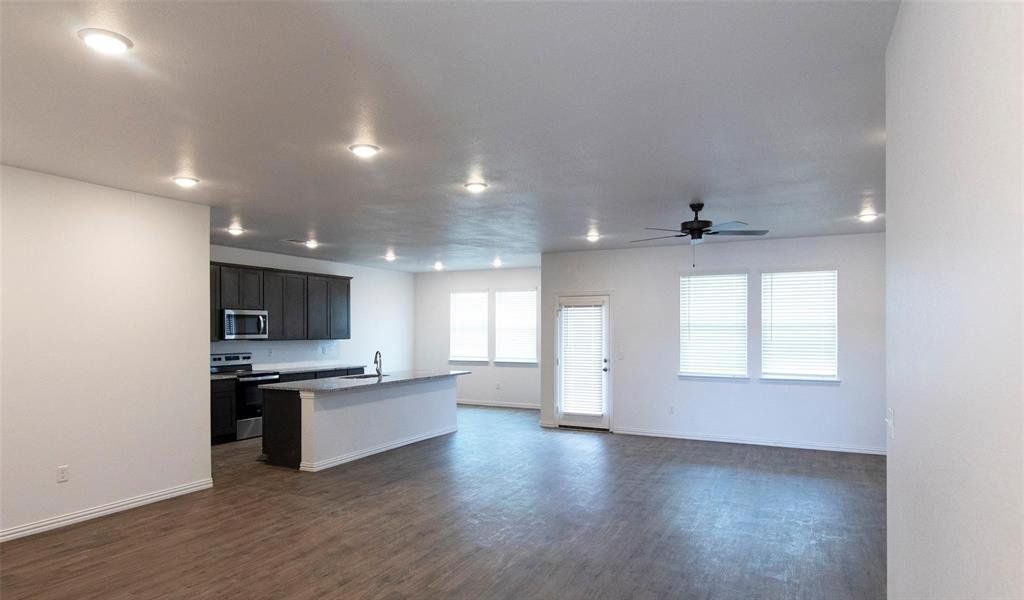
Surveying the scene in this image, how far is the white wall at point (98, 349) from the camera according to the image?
4.29 metres

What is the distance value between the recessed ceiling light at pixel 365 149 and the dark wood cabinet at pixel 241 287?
4.99 meters

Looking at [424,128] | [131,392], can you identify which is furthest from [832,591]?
[131,392]

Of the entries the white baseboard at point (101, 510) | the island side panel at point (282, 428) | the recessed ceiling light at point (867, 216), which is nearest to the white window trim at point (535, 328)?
the island side panel at point (282, 428)

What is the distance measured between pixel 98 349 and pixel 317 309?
15.7ft

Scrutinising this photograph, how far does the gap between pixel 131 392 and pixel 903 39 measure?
5515mm

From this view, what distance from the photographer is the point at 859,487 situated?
5.67 m

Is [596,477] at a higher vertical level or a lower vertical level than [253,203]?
lower

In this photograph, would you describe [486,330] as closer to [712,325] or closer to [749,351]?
[712,325]

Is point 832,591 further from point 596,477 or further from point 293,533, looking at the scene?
point 293,533

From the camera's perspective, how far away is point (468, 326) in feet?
38.1

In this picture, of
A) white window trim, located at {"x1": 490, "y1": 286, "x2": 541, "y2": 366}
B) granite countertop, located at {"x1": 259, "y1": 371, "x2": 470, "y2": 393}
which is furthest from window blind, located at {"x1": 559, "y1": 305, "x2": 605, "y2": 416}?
granite countertop, located at {"x1": 259, "y1": 371, "x2": 470, "y2": 393}

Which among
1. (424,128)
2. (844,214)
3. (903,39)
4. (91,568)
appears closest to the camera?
(903,39)

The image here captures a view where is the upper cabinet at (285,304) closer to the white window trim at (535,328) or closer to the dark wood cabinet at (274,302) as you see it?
the dark wood cabinet at (274,302)

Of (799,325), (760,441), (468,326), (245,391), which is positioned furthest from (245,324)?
(799,325)
